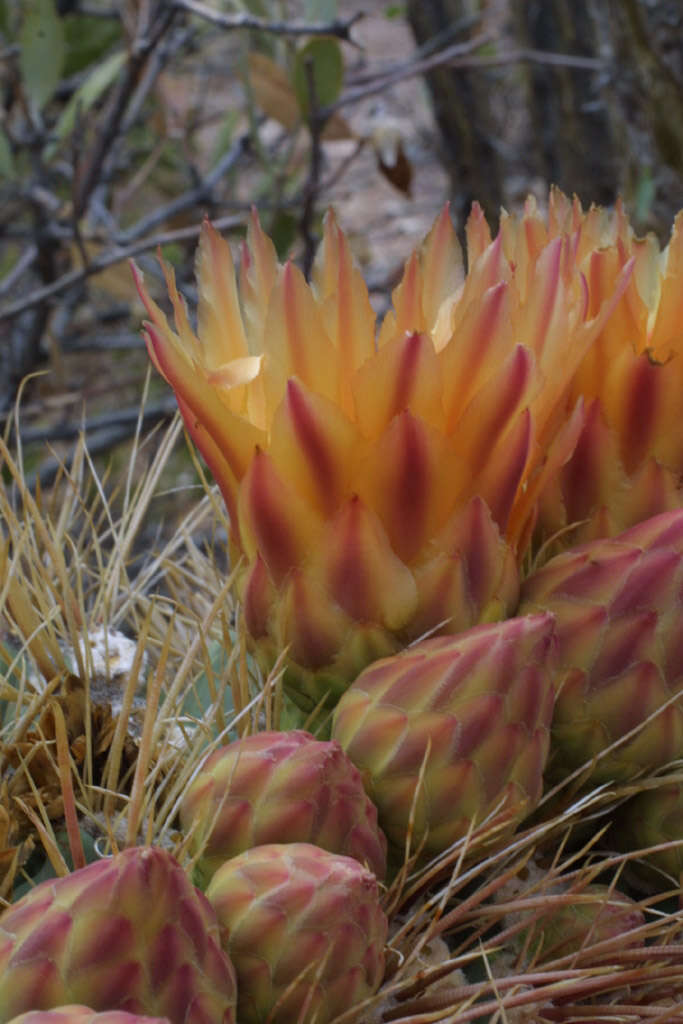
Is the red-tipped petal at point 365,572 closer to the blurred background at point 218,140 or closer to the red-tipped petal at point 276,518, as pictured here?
the red-tipped petal at point 276,518

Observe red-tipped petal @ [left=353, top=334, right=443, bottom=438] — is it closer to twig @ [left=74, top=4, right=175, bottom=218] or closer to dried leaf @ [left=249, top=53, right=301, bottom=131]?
twig @ [left=74, top=4, right=175, bottom=218]

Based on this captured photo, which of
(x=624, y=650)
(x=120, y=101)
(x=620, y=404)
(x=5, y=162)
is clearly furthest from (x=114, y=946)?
(x=5, y=162)

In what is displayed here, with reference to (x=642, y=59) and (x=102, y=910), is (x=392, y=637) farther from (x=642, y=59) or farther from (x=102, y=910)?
(x=642, y=59)

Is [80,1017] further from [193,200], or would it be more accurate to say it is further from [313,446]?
[193,200]

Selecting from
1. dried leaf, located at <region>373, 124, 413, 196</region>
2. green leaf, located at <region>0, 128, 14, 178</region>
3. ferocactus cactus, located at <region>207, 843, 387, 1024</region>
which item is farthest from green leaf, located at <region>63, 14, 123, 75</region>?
ferocactus cactus, located at <region>207, 843, 387, 1024</region>

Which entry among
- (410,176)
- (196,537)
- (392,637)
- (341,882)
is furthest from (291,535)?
(196,537)

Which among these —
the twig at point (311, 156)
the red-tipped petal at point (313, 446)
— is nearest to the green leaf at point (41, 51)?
the twig at point (311, 156)
